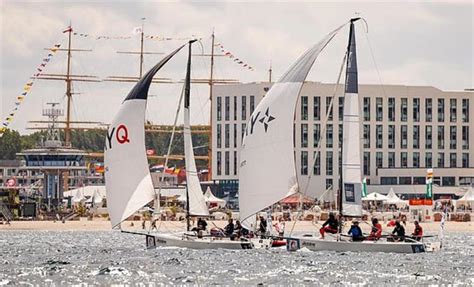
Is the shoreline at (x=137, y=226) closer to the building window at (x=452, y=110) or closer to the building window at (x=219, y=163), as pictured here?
the building window at (x=452, y=110)

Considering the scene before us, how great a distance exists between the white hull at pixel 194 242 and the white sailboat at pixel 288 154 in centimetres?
212

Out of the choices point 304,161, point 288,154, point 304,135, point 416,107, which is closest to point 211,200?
point 304,161

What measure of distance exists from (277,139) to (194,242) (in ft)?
23.4

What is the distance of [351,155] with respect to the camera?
50.8 m

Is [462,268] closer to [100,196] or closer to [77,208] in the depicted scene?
[77,208]

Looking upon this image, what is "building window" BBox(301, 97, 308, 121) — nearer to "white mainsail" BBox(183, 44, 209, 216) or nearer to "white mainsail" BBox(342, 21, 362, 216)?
"white mainsail" BBox(183, 44, 209, 216)

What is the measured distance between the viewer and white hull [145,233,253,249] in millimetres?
53531

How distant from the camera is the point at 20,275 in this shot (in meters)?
42.5

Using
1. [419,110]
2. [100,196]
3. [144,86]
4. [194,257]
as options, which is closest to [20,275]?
[194,257]

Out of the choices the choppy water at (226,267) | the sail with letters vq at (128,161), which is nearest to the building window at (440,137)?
the choppy water at (226,267)

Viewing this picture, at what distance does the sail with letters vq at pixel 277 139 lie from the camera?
163ft

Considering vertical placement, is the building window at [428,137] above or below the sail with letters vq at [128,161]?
above

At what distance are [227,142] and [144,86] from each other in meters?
74.8

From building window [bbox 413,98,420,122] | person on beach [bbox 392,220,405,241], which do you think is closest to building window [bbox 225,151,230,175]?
building window [bbox 413,98,420,122]
